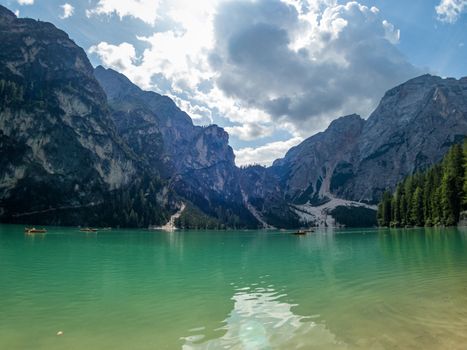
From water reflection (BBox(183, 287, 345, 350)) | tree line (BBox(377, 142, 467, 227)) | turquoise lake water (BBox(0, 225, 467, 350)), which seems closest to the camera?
water reflection (BBox(183, 287, 345, 350))

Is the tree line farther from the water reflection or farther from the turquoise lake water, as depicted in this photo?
the water reflection

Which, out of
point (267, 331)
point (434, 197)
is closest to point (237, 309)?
point (267, 331)

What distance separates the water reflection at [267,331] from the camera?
50.8 feet

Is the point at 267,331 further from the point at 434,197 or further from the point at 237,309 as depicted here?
the point at 434,197

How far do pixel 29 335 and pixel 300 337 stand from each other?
38.9 ft

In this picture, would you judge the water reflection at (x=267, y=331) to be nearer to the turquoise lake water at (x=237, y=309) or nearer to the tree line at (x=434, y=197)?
the turquoise lake water at (x=237, y=309)

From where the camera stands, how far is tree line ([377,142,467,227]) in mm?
114875

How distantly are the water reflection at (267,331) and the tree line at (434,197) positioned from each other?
Answer: 100001 millimetres

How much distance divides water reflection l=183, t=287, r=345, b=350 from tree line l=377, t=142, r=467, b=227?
100001mm

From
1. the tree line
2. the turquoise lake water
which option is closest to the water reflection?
the turquoise lake water

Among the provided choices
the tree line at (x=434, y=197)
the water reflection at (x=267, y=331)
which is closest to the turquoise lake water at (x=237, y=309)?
the water reflection at (x=267, y=331)

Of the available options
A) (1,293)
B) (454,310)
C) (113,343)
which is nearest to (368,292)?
(454,310)

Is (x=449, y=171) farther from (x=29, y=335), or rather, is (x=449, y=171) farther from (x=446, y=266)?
(x=29, y=335)

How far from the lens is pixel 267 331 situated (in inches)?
690
